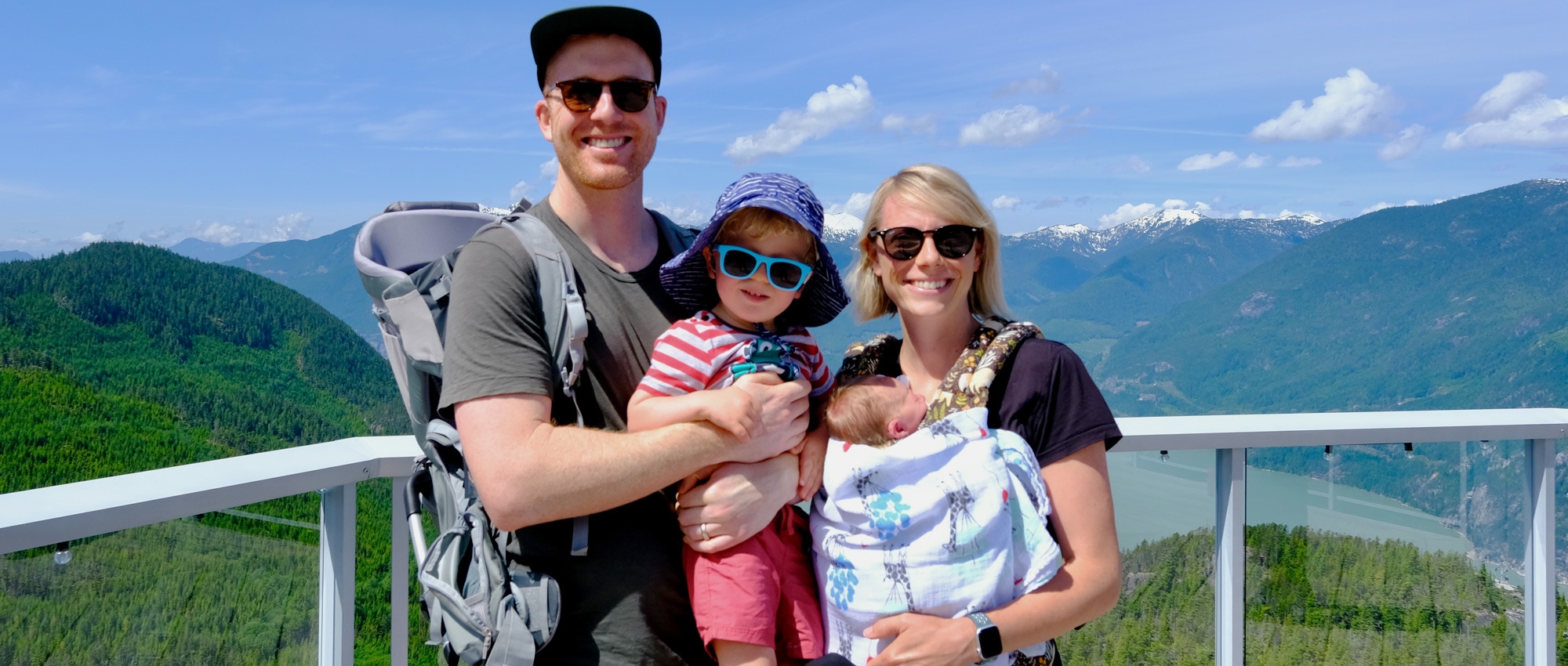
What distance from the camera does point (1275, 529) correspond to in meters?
3.28

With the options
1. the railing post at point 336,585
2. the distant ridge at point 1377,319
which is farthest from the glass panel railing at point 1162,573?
the distant ridge at point 1377,319

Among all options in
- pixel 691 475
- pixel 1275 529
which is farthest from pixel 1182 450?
pixel 691 475

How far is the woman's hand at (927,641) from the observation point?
1.78 m

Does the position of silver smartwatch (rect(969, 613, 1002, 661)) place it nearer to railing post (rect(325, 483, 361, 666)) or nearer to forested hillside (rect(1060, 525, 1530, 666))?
forested hillside (rect(1060, 525, 1530, 666))

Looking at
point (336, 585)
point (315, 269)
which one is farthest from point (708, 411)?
point (315, 269)

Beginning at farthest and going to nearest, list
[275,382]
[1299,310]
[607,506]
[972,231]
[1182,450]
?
[1299,310]
[275,382]
[1182,450]
[972,231]
[607,506]

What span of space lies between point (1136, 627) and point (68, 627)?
307cm

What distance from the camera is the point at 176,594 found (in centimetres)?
233

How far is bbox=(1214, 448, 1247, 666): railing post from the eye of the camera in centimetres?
316

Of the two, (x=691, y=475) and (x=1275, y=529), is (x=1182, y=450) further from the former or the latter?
(x=691, y=475)

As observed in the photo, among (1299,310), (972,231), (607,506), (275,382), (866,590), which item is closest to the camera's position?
(607,506)

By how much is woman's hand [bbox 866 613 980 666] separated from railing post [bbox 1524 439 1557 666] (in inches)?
117

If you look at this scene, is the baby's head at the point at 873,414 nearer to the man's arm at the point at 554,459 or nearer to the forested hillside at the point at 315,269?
the man's arm at the point at 554,459

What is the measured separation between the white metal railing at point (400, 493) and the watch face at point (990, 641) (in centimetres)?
137
